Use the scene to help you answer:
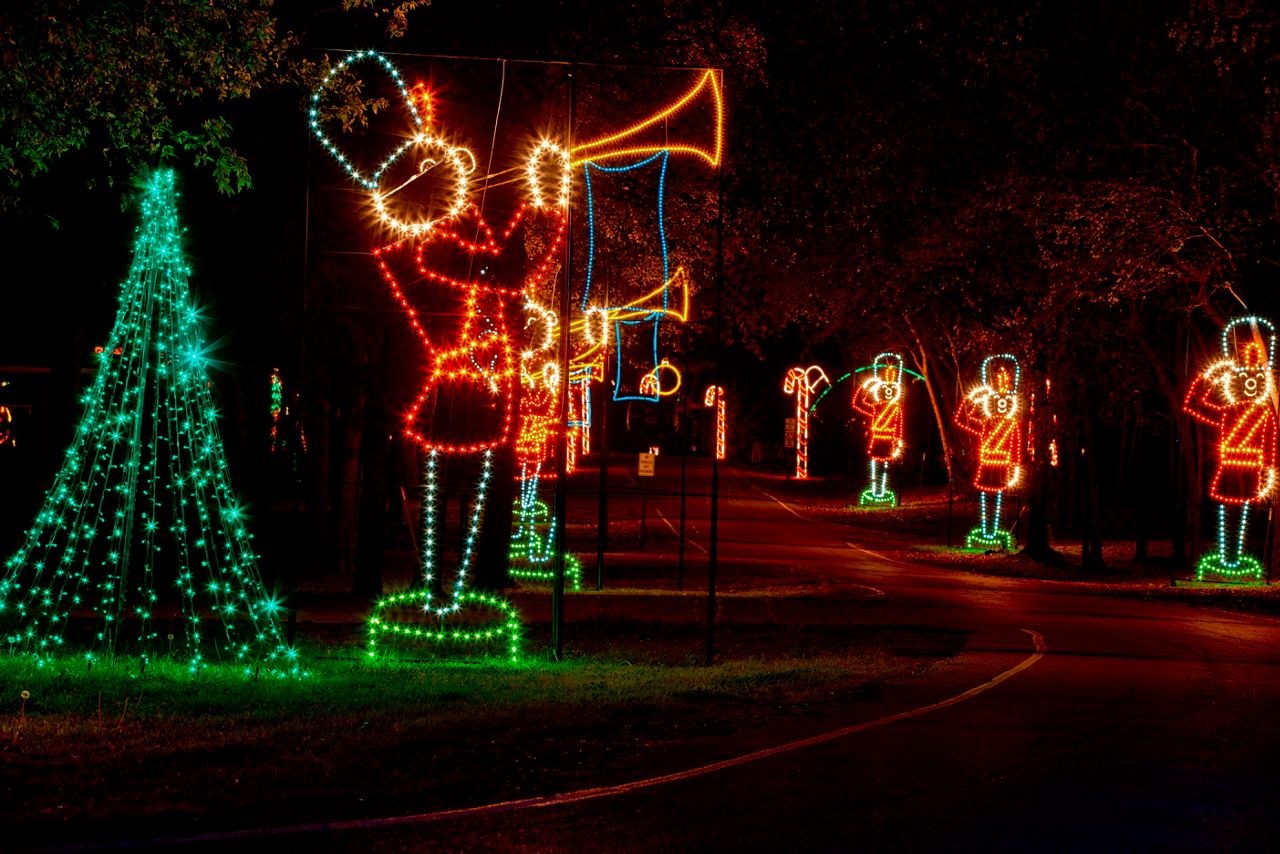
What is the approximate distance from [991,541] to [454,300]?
22285mm

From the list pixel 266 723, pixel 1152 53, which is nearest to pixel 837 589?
pixel 1152 53

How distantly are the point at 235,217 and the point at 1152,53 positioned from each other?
15.9 m

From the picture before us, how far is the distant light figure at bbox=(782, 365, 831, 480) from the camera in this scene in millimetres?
60625

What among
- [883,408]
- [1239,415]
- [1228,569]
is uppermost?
[883,408]

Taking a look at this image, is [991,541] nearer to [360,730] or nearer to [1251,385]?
[1251,385]

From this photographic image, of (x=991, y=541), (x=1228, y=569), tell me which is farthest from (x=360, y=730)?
(x=991, y=541)

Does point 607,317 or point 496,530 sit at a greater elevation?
point 607,317

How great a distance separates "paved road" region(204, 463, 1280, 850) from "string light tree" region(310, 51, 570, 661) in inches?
217

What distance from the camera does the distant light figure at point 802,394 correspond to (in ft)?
199

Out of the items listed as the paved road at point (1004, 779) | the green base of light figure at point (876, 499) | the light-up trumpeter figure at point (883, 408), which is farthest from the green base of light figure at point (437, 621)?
→ the green base of light figure at point (876, 499)

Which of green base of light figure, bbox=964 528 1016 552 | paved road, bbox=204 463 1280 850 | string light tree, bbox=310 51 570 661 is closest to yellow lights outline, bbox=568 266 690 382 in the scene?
string light tree, bbox=310 51 570 661

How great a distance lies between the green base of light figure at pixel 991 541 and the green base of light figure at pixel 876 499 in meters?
16.5

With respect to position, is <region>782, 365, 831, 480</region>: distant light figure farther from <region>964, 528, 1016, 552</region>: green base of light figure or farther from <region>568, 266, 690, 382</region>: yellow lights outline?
<region>568, 266, 690, 382</region>: yellow lights outline

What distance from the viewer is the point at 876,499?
177ft
